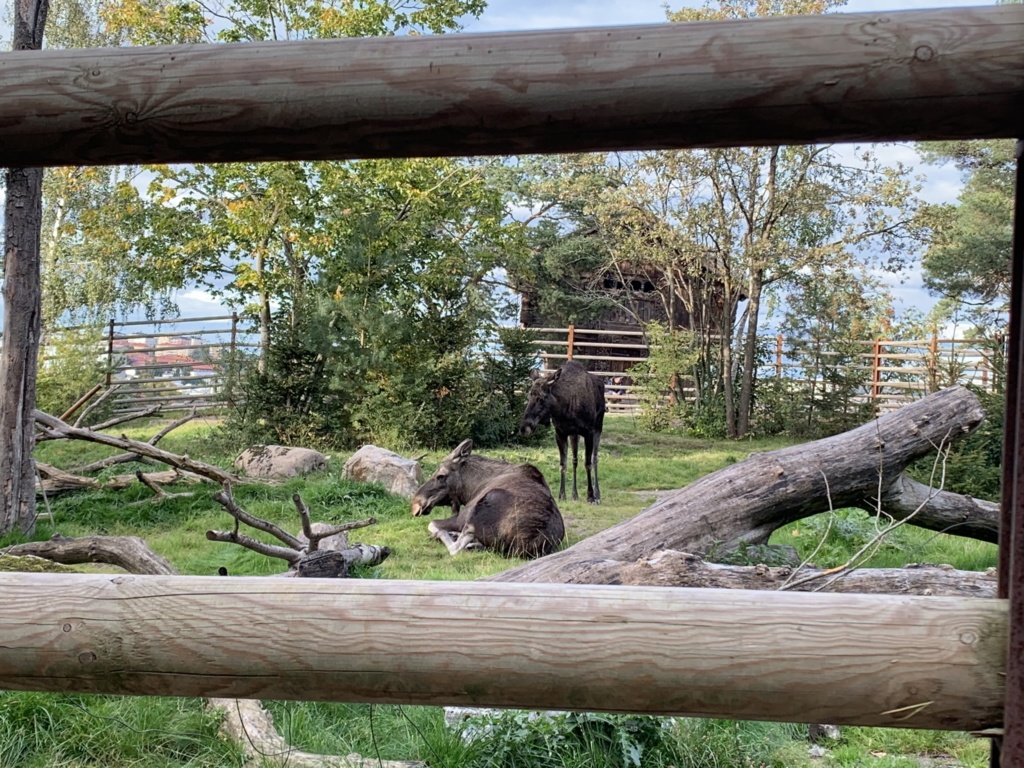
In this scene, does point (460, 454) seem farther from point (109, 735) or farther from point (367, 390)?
point (367, 390)

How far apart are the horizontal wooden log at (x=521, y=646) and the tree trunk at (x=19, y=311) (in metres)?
6.83

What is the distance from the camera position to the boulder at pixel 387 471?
33.4 ft

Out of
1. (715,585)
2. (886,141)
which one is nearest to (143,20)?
(715,585)

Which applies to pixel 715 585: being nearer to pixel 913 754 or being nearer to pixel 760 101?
pixel 913 754

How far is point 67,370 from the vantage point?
55.6 ft

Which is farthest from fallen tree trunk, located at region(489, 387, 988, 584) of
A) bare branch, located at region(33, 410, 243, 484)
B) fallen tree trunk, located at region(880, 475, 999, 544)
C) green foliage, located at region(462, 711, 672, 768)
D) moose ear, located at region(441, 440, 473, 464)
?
bare branch, located at region(33, 410, 243, 484)

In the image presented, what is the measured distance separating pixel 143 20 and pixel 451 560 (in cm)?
1965

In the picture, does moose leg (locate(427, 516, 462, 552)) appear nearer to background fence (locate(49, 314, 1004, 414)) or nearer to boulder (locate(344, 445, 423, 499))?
boulder (locate(344, 445, 423, 499))

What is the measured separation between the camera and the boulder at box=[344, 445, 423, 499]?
401 inches

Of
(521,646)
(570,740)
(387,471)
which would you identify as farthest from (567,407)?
(521,646)

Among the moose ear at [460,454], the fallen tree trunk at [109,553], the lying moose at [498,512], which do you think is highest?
the fallen tree trunk at [109,553]

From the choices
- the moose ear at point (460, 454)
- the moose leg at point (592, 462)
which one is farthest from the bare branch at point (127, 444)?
the moose leg at point (592, 462)

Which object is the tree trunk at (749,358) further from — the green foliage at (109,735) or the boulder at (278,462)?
the green foliage at (109,735)

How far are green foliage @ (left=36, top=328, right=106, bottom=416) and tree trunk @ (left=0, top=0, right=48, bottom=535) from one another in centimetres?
1019
